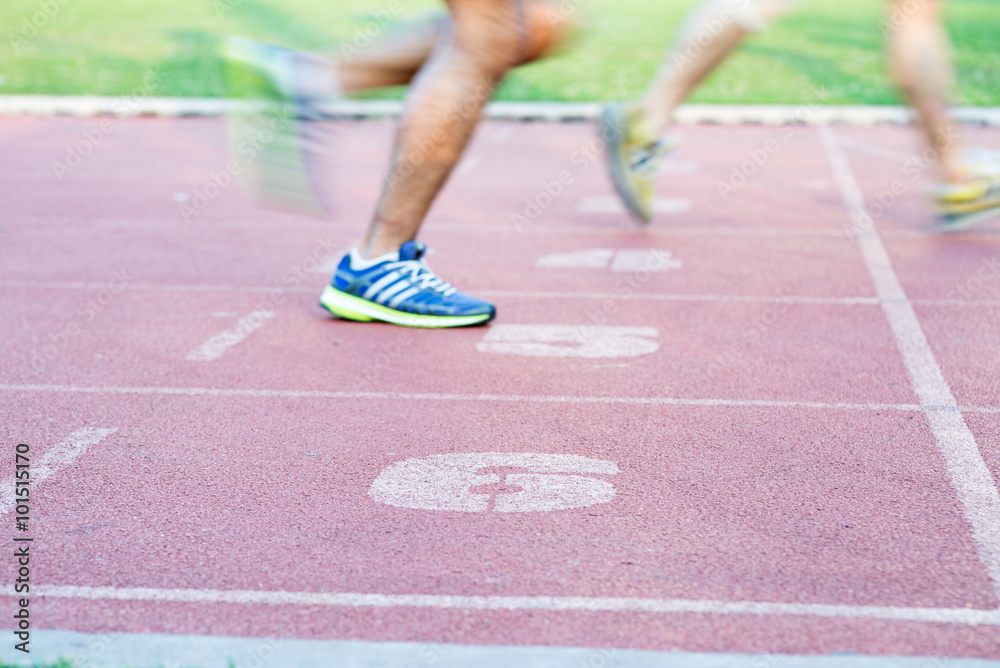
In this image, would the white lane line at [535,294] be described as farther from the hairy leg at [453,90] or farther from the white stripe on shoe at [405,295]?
the hairy leg at [453,90]

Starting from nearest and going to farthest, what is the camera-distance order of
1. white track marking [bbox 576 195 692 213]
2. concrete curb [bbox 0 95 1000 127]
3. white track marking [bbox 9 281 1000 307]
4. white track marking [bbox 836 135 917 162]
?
white track marking [bbox 9 281 1000 307] < white track marking [bbox 576 195 692 213] < white track marking [bbox 836 135 917 162] < concrete curb [bbox 0 95 1000 127]

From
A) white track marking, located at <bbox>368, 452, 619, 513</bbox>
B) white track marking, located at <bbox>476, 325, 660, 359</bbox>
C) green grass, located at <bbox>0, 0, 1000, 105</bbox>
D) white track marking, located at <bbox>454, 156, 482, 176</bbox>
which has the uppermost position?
white track marking, located at <bbox>368, 452, 619, 513</bbox>

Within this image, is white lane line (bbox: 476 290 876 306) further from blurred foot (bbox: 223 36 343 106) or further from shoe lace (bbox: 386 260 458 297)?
blurred foot (bbox: 223 36 343 106)

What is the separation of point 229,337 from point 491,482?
5.79ft

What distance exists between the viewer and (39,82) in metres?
A: 14.1

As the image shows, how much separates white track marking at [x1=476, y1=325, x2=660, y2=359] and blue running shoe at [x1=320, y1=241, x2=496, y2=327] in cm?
14

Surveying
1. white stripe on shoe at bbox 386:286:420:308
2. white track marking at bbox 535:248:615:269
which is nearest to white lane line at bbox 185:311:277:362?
white stripe on shoe at bbox 386:286:420:308

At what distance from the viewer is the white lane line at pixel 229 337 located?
420 cm

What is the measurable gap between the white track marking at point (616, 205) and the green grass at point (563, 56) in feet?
8.68

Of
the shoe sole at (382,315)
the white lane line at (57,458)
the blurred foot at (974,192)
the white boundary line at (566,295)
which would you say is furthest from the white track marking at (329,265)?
the blurred foot at (974,192)

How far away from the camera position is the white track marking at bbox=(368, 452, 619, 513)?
2.86 meters

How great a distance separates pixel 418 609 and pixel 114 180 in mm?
6675

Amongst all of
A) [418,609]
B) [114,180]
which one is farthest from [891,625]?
[114,180]

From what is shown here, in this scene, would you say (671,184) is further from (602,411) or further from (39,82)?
(39,82)
